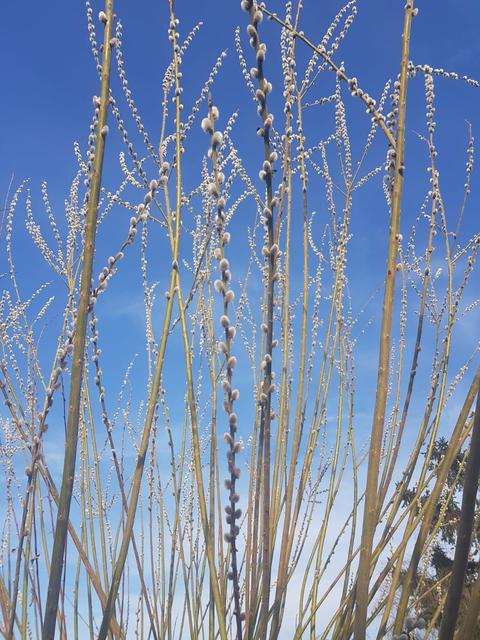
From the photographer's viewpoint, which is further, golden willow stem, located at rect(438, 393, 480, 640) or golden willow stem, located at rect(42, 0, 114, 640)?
golden willow stem, located at rect(42, 0, 114, 640)

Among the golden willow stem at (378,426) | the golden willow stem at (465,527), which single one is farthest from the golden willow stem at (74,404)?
the golden willow stem at (465,527)

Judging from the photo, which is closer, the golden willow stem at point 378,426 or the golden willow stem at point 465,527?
the golden willow stem at point 465,527

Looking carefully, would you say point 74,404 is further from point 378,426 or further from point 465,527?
point 465,527

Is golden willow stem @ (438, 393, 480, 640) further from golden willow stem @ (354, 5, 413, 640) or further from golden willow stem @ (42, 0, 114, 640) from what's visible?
golden willow stem @ (42, 0, 114, 640)

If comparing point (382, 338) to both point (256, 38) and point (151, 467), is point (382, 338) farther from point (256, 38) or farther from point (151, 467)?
point (151, 467)

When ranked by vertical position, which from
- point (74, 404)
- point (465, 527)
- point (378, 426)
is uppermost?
point (74, 404)

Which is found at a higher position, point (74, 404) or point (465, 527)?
point (74, 404)

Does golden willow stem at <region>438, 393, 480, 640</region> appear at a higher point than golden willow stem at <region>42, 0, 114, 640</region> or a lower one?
lower

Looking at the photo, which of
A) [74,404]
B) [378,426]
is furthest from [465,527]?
[74,404]

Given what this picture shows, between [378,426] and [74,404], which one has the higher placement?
[74,404]

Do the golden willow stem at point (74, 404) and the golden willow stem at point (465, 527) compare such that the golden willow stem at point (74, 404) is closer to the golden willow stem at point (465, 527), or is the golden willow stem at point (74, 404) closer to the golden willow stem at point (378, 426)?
the golden willow stem at point (378, 426)

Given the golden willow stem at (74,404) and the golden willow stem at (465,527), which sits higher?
the golden willow stem at (74,404)

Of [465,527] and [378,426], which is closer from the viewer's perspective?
[465,527]

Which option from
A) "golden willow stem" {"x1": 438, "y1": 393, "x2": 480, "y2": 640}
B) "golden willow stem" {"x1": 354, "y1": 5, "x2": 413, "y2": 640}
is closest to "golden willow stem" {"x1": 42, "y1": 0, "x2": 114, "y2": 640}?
"golden willow stem" {"x1": 354, "y1": 5, "x2": 413, "y2": 640}
